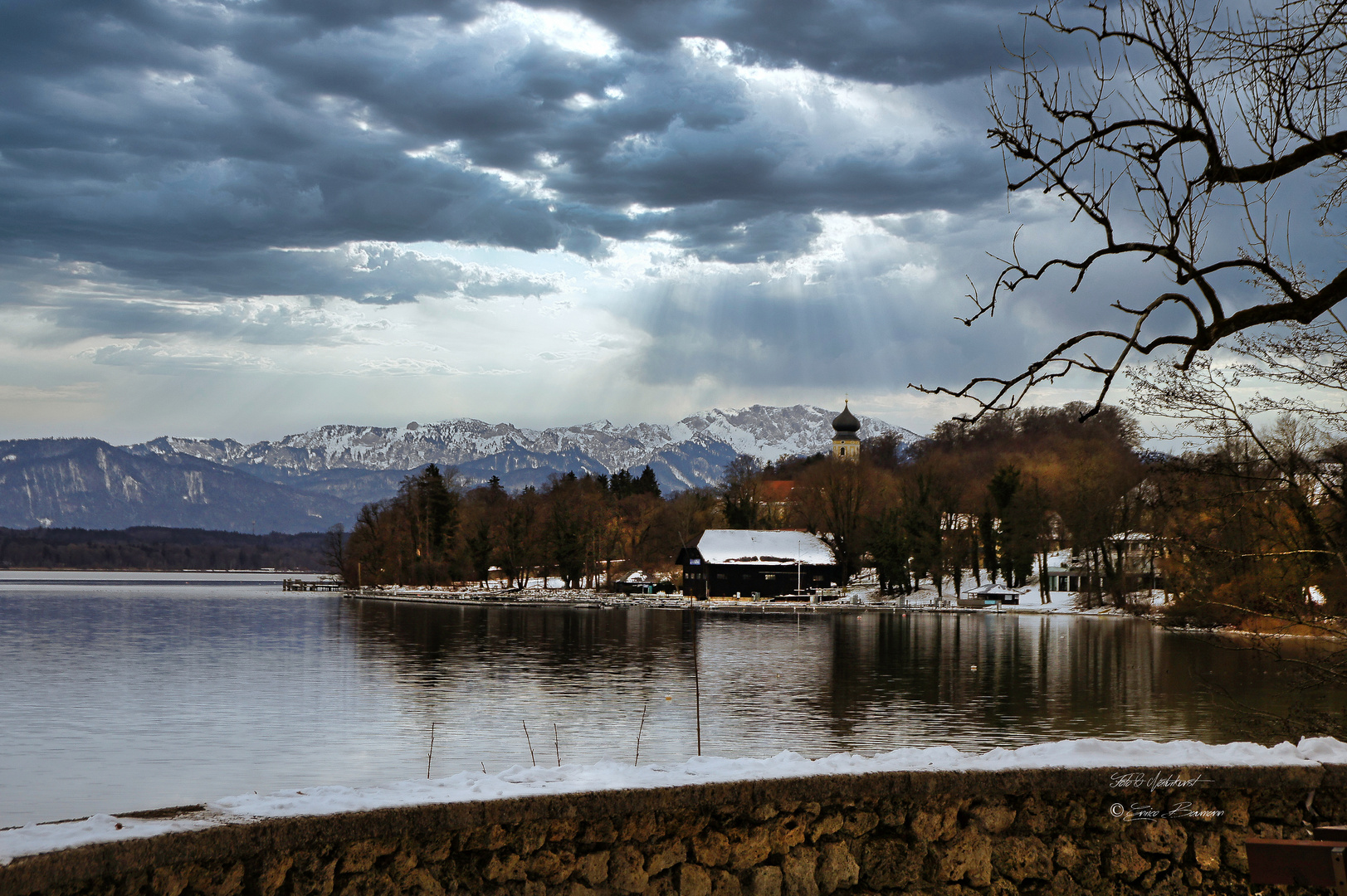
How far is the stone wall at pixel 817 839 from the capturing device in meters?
5.56

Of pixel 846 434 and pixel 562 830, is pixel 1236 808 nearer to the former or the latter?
pixel 562 830

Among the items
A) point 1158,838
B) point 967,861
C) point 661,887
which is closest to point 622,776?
point 661,887

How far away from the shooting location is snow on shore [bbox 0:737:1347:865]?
5.16m

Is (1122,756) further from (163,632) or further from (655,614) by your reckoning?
(655,614)

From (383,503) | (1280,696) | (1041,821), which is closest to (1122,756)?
(1041,821)

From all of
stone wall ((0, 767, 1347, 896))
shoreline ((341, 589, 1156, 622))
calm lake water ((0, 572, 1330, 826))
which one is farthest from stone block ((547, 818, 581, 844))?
shoreline ((341, 589, 1156, 622))

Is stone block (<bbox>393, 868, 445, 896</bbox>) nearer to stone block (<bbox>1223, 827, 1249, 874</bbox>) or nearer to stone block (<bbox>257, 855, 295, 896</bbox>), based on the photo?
stone block (<bbox>257, 855, 295, 896</bbox>)

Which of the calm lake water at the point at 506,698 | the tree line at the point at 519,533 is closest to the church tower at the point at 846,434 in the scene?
the tree line at the point at 519,533

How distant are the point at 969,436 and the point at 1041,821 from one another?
433 feet

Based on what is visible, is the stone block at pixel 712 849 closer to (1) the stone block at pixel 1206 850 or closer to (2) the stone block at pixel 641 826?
(2) the stone block at pixel 641 826

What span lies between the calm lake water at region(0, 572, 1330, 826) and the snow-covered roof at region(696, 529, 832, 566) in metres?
43.5

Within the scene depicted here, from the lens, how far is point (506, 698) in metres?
32.1

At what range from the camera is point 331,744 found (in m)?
24.0

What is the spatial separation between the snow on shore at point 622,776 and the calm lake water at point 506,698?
902cm
